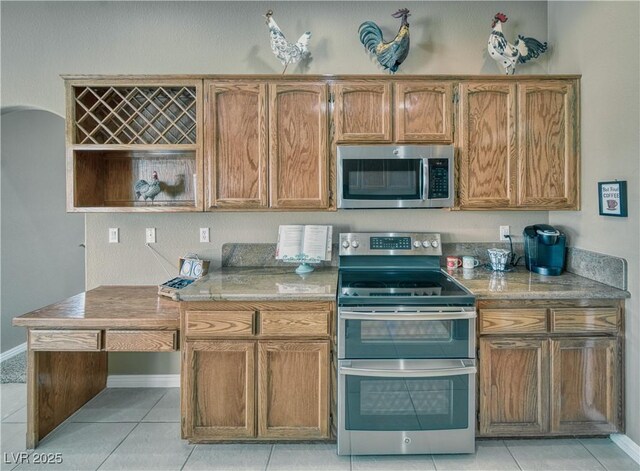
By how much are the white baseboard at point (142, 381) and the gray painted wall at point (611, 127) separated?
297 centimetres

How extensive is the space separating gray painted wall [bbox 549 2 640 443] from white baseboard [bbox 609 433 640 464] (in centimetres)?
3

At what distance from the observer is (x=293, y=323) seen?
2127mm

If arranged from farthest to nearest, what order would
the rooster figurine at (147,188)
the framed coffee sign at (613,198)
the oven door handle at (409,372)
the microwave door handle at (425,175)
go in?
the rooster figurine at (147,188) → the microwave door handle at (425,175) → the framed coffee sign at (613,198) → the oven door handle at (409,372)

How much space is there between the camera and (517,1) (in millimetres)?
2836

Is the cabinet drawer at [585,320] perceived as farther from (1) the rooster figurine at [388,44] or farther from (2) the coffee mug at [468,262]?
(1) the rooster figurine at [388,44]

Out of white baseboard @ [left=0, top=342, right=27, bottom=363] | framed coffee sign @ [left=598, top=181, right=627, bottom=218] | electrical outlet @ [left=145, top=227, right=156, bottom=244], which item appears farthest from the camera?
white baseboard @ [left=0, top=342, right=27, bottom=363]

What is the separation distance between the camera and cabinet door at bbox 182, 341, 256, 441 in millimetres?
2137

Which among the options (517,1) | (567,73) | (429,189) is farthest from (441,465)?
(517,1)

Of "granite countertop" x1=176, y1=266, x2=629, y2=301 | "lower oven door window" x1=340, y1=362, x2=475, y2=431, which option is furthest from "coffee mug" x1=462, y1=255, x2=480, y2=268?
"lower oven door window" x1=340, y1=362, x2=475, y2=431

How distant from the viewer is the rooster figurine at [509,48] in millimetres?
2617

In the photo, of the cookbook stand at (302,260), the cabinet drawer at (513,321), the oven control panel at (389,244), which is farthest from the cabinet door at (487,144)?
A: the cookbook stand at (302,260)

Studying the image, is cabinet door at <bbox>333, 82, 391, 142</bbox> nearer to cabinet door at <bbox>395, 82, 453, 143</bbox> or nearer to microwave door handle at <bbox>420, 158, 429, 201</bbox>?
cabinet door at <bbox>395, 82, 453, 143</bbox>

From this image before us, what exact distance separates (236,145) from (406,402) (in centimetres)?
184

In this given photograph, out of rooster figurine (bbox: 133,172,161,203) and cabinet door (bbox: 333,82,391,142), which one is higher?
cabinet door (bbox: 333,82,391,142)
